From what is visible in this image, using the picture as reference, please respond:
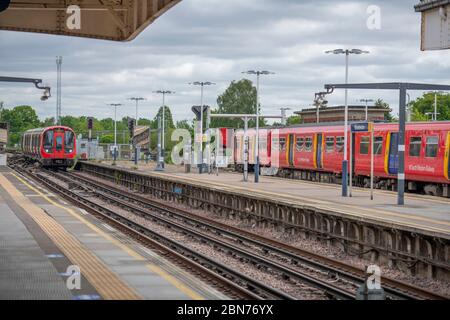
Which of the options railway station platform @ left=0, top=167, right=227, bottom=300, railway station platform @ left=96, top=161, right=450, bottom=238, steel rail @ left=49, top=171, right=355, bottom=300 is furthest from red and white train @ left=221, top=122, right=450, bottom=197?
railway station platform @ left=0, top=167, right=227, bottom=300

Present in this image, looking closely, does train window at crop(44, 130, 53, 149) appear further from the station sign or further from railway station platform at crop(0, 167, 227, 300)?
railway station platform at crop(0, 167, 227, 300)

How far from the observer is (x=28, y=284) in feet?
40.9

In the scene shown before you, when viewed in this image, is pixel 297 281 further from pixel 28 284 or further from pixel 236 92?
pixel 236 92

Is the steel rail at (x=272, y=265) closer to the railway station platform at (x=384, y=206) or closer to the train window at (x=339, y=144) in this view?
the railway station platform at (x=384, y=206)

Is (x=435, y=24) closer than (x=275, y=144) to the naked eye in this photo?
Yes

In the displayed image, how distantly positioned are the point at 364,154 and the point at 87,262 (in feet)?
76.8

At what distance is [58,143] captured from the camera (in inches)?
2307

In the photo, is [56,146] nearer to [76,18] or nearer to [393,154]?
[393,154]

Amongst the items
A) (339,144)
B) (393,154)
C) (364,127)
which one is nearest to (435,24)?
(364,127)

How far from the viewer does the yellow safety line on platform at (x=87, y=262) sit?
1205cm

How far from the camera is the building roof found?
49.6 ft

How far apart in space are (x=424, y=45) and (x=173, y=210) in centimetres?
1787

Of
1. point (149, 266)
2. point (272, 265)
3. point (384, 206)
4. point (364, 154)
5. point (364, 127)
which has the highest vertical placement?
point (364, 127)

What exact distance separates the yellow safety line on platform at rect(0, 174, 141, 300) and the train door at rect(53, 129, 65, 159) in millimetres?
33170
